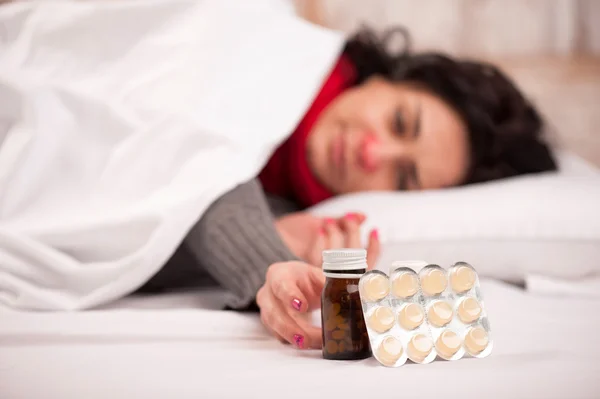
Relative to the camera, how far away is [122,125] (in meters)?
0.89

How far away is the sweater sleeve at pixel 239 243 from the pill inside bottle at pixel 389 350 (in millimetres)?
242

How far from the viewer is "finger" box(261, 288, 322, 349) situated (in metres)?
0.60

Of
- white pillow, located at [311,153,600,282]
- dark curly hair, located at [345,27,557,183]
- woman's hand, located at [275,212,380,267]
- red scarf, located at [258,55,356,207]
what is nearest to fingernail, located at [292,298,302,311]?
woman's hand, located at [275,212,380,267]

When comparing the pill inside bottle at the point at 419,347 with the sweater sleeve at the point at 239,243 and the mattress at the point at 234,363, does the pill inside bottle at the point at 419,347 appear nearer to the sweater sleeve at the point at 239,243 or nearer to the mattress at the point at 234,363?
the mattress at the point at 234,363

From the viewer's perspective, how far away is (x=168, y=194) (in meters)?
0.83

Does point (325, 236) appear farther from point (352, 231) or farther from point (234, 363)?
point (234, 363)

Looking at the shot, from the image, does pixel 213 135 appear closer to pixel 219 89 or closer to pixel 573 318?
pixel 219 89

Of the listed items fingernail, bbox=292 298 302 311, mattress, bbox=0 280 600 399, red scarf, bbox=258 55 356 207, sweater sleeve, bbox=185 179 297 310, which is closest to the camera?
mattress, bbox=0 280 600 399

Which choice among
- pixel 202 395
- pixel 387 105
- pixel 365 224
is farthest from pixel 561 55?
pixel 202 395

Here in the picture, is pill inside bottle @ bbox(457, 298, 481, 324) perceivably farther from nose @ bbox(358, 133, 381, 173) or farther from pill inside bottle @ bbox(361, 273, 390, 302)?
nose @ bbox(358, 133, 381, 173)

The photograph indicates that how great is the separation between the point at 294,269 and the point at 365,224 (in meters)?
0.33

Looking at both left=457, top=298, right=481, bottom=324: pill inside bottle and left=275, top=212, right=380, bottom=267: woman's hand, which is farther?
left=275, top=212, right=380, bottom=267: woman's hand

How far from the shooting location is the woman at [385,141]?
0.96 metres

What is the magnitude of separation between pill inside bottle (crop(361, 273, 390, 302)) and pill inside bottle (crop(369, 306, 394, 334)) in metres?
0.01
